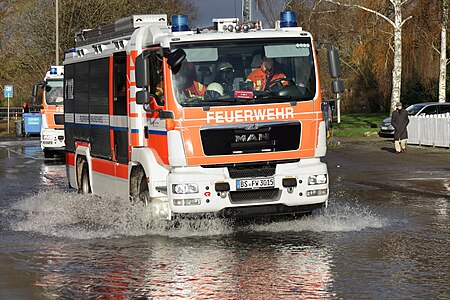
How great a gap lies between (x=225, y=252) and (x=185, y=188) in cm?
Result: 150

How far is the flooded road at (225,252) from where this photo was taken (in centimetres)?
920

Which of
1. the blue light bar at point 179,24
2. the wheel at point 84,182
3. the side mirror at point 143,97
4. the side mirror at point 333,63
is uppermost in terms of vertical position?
the blue light bar at point 179,24

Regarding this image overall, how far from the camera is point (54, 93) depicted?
105 feet

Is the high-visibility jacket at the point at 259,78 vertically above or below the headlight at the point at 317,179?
above

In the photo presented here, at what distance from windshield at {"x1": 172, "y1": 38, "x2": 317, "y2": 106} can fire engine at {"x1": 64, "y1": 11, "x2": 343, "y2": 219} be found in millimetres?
13

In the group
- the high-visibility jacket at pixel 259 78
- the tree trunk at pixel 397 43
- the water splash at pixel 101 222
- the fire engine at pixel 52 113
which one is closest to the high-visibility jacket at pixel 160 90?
the high-visibility jacket at pixel 259 78

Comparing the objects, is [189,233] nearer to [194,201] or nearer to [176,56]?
[194,201]

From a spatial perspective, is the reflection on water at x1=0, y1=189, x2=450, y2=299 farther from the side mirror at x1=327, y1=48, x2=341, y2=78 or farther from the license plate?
the side mirror at x1=327, y1=48, x2=341, y2=78

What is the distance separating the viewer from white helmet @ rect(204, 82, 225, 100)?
13008 mm

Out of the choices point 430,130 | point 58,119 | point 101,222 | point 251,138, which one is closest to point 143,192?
point 101,222

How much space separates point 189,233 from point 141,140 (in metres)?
1.66

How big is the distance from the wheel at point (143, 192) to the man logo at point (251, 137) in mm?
1525

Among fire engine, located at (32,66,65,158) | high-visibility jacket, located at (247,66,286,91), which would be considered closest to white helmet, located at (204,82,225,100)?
high-visibility jacket, located at (247,66,286,91)

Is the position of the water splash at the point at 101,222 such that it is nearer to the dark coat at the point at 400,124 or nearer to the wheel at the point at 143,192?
the wheel at the point at 143,192
